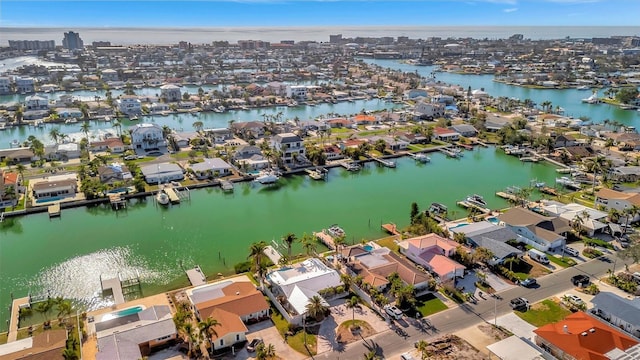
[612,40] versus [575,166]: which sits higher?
[612,40]

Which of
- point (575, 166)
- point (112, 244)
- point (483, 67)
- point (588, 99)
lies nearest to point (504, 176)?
point (575, 166)

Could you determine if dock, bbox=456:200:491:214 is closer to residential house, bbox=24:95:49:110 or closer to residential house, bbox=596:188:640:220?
residential house, bbox=596:188:640:220

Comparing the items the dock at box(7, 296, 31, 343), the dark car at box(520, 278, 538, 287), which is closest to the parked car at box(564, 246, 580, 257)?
the dark car at box(520, 278, 538, 287)

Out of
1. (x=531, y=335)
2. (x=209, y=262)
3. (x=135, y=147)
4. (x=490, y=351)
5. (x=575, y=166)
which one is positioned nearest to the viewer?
(x=490, y=351)

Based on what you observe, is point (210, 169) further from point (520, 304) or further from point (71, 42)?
point (71, 42)

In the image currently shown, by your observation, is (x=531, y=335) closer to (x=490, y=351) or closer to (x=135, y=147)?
(x=490, y=351)

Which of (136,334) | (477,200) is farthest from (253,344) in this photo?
(477,200)

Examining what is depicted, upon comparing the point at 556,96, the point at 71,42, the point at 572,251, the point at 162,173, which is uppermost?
the point at 71,42
